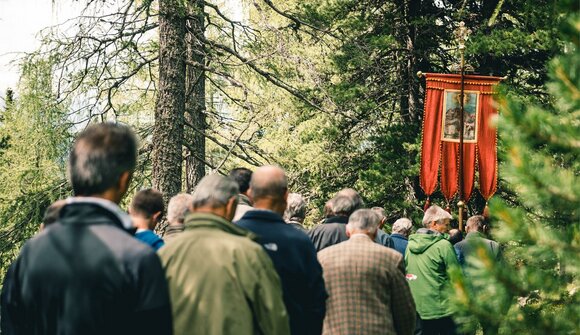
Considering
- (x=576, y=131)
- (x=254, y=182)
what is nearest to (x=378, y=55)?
(x=254, y=182)

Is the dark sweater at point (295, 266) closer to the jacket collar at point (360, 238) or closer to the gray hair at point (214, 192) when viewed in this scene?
the gray hair at point (214, 192)

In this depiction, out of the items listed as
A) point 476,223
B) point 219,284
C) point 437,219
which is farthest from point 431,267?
point 219,284

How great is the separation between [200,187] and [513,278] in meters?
1.78

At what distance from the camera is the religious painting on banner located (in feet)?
57.0

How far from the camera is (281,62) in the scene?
12883 millimetres

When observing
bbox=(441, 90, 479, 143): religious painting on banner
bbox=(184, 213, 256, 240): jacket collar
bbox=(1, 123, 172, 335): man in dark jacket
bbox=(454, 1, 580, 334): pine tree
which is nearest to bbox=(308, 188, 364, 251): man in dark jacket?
bbox=(184, 213, 256, 240): jacket collar

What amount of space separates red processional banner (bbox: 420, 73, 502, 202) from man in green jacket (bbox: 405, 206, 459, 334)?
860cm

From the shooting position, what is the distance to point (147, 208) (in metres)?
5.76

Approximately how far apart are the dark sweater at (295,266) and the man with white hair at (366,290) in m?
0.98

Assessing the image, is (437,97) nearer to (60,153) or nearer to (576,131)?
(60,153)

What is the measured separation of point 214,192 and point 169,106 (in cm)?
889

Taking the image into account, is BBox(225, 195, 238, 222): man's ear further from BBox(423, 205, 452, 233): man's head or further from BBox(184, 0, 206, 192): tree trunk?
BBox(184, 0, 206, 192): tree trunk

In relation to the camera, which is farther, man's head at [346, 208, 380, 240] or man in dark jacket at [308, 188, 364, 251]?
man in dark jacket at [308, 188, 364, 251]

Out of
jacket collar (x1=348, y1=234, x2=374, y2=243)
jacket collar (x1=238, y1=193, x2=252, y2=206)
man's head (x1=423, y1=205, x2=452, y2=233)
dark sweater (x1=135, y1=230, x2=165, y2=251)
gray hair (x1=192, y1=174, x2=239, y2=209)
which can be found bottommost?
man's head (x1=423, y1=205, x2=452, y2=233)
